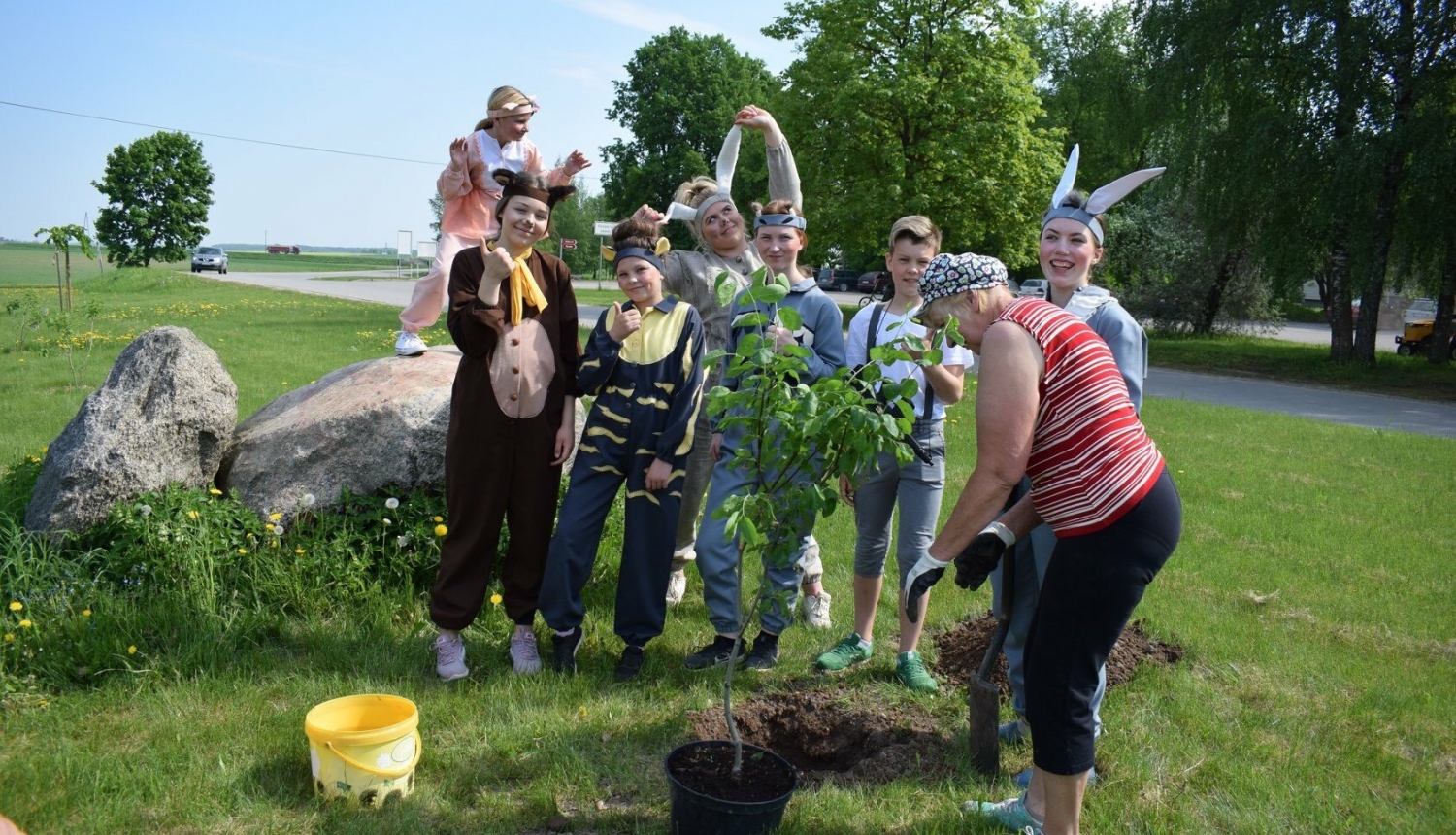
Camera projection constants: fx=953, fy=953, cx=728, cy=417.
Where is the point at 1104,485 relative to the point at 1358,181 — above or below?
below

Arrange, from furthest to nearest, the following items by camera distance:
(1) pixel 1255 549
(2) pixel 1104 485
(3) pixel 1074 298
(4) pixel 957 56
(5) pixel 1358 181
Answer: (4) pixel 957 56 < (5) pixel 1358 181 < (1) pixel 1255 549 < (3) pixel 1074 298 < (2) pixel 1104 485

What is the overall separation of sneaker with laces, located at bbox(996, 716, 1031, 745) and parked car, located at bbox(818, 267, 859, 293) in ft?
148

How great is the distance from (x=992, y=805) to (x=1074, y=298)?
1804 millimetres

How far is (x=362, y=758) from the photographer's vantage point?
10.4 feet

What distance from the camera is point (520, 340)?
4.07 m

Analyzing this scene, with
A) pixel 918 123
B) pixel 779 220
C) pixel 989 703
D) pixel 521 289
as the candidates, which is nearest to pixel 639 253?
pixel 521 289

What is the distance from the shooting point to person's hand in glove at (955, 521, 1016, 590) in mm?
2982

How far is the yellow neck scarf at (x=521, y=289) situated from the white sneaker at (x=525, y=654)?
141 centimetres

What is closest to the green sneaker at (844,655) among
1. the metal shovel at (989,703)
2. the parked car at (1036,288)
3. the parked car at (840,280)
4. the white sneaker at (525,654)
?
the metal shovel at (989,703)

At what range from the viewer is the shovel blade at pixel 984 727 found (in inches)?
138

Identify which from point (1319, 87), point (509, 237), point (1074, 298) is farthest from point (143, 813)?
point (1319, 87)

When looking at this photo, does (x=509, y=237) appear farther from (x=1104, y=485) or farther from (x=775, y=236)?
(x=1104, y=485)

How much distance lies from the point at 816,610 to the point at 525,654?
1573mm

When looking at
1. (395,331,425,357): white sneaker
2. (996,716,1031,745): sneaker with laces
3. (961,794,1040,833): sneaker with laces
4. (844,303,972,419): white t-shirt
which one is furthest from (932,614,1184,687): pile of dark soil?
(395,331,425,357): white sneaker
